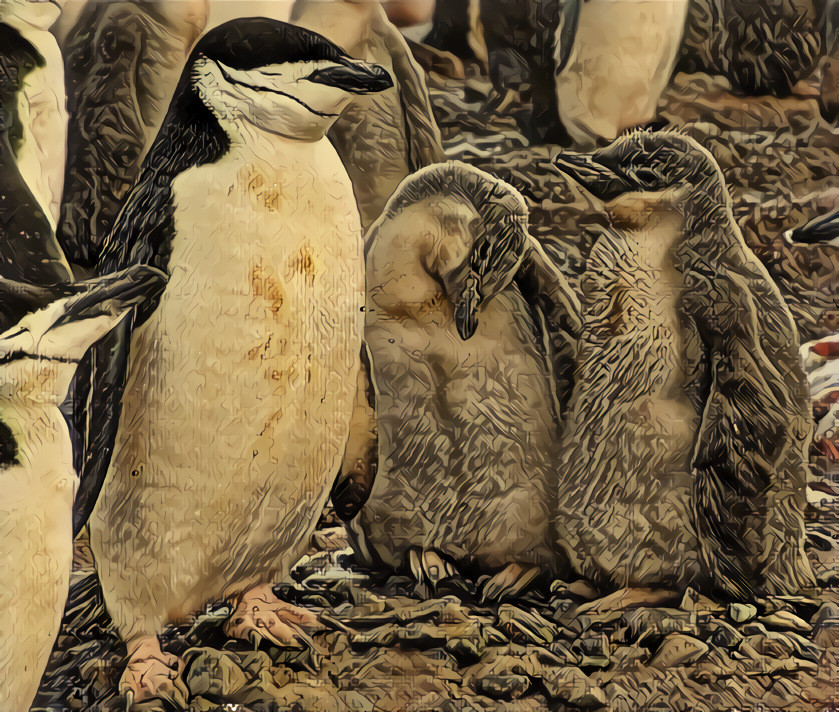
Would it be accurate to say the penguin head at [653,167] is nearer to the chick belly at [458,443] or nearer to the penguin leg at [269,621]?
the chick belly at [458,443]

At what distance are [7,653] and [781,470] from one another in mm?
1119

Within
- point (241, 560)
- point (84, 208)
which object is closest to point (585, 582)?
point (241, 560)

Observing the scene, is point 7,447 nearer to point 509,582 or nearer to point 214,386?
point 214,386

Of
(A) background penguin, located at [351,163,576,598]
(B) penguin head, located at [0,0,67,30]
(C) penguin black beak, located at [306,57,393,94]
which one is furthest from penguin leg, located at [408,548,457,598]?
(B) penguin head, located at [0,0,67,30]

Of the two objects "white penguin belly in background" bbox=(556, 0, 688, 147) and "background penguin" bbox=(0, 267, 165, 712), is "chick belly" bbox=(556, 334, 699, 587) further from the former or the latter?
"background penguin" bbox=(0, 267, 165, 712)

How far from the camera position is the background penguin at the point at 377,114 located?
1100 millimetres

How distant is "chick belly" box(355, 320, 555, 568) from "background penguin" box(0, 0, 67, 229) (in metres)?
0.55

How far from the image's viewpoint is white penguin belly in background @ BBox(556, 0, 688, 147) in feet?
3.63

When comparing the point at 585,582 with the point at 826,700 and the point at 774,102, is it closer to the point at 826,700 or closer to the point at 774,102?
the point at 826,700

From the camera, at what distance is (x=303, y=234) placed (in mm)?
1059

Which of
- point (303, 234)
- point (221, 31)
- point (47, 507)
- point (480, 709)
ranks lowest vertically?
point (480, 709)

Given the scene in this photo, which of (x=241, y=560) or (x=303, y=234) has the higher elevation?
(x=303, y=234)

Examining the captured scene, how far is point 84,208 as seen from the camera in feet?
3.64

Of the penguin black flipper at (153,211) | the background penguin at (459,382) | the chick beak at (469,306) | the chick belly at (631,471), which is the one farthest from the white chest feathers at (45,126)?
the chick belly at (631,471)
